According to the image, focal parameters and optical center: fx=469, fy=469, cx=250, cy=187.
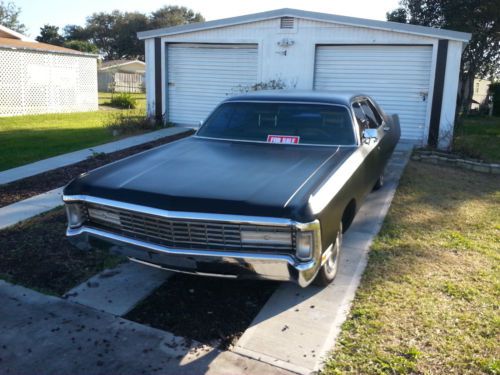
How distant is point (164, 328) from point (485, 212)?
4.88 m

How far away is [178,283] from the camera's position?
13.6 ft

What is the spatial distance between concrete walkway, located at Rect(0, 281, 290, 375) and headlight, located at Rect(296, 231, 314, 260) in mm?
747

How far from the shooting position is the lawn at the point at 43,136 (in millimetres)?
9766

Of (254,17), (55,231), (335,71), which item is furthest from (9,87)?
(55,231)

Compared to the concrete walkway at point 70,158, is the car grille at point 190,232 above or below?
above

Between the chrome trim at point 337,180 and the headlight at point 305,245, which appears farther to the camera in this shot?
the chrome trim at point 337,180

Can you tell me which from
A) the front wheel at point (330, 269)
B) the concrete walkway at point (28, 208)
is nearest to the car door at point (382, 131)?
the front wheel at point (330, 269)

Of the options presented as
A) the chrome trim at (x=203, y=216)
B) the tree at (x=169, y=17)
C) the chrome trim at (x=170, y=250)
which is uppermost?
the tree at (x=169, y=17)

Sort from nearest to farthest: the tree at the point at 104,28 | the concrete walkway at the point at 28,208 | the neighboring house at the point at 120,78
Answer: the concrete walkway at the point at 28,208
the neighboring house at the point at 120,78
the tree at the point at 104,28

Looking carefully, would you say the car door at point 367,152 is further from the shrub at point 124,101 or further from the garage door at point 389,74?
the shrub at point 124,101

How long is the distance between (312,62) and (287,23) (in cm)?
120

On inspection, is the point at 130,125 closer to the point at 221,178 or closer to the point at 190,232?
the point at 221,178

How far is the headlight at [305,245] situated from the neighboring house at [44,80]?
60.5 feet

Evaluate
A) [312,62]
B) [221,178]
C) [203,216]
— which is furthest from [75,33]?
[203,216]
